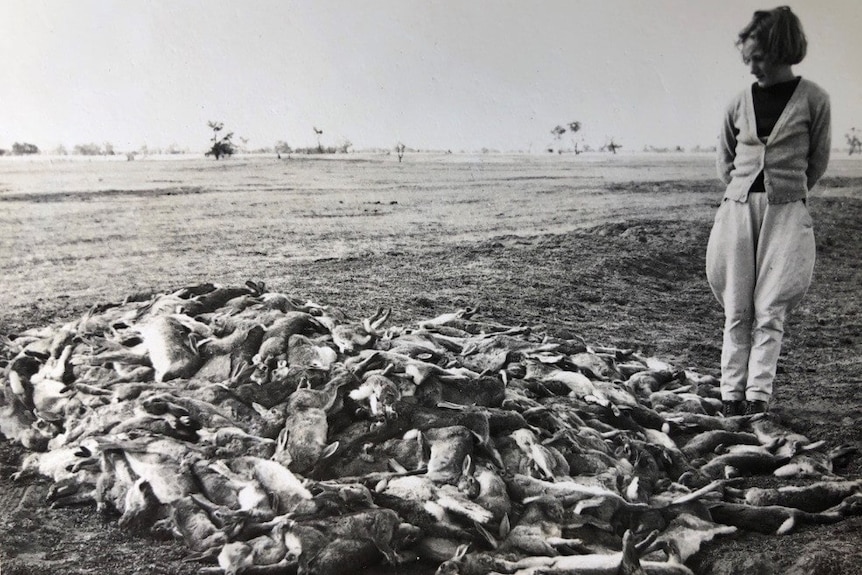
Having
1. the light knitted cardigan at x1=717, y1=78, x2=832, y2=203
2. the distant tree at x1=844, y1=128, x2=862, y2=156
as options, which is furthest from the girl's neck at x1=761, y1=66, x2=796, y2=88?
the distant tree at x1=844, y1=128, x2=862, y2=156

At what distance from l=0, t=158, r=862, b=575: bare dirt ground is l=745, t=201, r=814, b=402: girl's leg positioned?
1.06 feet

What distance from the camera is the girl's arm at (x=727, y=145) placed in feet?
14.0

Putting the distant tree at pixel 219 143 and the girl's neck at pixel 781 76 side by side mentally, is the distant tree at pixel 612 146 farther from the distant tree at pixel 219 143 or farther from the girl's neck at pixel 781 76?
the distant tree at pixel 219 143

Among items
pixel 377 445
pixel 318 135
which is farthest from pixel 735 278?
pixel 318 135

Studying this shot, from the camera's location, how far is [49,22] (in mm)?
4391

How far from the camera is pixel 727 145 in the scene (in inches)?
170

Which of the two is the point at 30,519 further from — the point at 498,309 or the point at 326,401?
the point at 498,309

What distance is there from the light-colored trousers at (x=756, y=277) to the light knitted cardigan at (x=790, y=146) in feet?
0.30

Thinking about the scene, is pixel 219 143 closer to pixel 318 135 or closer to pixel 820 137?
pixel 318 135

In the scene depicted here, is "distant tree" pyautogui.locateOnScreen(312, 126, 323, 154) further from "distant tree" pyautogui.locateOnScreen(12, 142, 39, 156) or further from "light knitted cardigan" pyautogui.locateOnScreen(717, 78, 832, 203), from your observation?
"light knitted cardigan" pyautogui.locateOnScreen(717, 78, 832, 203)

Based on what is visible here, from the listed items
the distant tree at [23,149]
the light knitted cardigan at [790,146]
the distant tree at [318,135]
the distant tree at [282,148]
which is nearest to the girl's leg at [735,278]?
the light knitted cardigan at [790,146]

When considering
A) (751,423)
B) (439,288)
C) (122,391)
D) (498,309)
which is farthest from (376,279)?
(751,423)

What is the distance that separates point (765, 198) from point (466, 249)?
182cm

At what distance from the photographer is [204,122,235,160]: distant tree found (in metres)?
4.54
